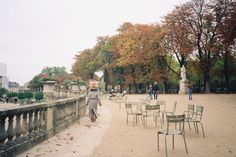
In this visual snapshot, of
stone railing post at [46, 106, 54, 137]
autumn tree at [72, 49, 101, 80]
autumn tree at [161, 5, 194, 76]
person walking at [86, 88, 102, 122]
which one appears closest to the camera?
stone railing post at [46, 106, 54, 137]

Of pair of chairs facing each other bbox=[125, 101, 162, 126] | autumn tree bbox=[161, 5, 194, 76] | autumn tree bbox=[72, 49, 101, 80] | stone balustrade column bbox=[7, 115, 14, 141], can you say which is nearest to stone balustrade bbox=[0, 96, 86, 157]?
stone balustrade column bbox=[7, 115, 14, 141]

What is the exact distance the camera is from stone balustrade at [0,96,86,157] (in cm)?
671

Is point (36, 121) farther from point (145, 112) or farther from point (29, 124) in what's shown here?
point (145, 112)

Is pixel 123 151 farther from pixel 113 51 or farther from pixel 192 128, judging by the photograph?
pixel 113 51

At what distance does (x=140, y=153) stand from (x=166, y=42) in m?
41.1

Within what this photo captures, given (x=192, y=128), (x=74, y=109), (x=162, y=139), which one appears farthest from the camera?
Result: (x=74, y=109)

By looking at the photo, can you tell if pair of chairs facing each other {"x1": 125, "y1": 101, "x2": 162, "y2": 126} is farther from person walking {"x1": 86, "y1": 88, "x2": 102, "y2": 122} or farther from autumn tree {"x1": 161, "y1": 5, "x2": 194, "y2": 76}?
autumn tree {"x1": 161, "y1": 5, "x2": 194, "y2": 76}

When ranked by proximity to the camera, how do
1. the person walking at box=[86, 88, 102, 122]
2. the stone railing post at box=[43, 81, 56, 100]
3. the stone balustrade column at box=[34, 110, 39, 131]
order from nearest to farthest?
1. the stone balustrade column at box=[34, 110, 39, 131]
2. the person walking at box=[86, 88, 102, 122]
3. the stone railing post at box=[43, 81, 56, 100]

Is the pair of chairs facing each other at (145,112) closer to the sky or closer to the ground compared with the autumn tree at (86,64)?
closer to the ground

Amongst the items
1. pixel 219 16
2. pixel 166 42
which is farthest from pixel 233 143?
pixel 166 42

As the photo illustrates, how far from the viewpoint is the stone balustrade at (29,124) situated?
671cm

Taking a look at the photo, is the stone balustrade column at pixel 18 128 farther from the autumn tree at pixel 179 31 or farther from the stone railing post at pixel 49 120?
the autumn tree at pixel 179 31

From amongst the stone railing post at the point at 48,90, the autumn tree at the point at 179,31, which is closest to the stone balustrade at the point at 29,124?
the stone railing post at the point at 48,90

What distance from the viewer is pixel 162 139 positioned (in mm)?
9930
